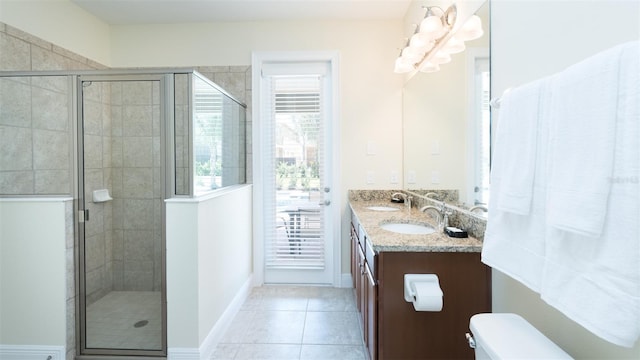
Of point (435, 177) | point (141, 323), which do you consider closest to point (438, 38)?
point (435, 177)

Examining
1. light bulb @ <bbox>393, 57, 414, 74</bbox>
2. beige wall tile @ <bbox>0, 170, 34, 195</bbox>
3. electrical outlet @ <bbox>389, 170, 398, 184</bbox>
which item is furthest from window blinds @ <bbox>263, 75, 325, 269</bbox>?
beige wall tile @ <bbox>0, 170, 34, 195</bbox>

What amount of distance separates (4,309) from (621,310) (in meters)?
2.99

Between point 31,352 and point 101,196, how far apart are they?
1055 mm

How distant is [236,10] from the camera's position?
273cm

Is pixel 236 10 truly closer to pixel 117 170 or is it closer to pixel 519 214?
pixel 117 170

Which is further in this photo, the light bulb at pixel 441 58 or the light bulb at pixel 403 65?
the light bulb at pixel 403 65

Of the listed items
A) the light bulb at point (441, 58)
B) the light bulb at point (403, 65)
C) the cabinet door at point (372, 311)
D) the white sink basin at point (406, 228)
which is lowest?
the cabinet door at point (372, 311)

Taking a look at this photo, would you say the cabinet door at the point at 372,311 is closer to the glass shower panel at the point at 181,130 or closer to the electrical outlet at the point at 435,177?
the electrical outlet at the point at 435,177

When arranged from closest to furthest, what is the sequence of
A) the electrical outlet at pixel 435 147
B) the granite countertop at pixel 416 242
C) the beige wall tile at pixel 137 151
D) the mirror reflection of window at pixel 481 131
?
the granite countertop at pixel 416 242
the mirror reflection of window at pixel 481 131
the beige wall tile at pixel 137 151
the electrical outlet at pixel 435 147

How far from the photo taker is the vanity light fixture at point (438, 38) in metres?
1.58

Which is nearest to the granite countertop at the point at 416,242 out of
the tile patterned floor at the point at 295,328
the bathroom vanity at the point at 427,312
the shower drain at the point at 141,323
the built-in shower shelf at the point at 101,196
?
the bathroom vanity at the point at 427,312

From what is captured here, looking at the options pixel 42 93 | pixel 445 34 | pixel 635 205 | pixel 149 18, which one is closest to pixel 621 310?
pixel 635 205

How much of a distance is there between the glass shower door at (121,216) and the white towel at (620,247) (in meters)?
2.02

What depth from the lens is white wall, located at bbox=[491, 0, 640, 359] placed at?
0.84 metres
